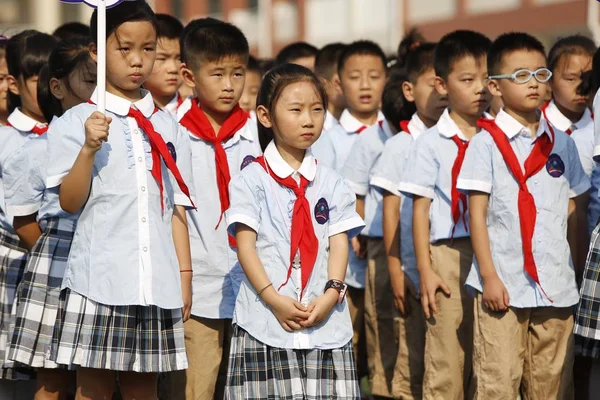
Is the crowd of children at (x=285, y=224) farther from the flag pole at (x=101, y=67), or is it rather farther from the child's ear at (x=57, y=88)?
the flag pole at (x=101, y=67)

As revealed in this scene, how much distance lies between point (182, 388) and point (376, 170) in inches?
65.4

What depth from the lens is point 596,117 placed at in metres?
4.79

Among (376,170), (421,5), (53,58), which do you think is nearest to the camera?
(53,58)

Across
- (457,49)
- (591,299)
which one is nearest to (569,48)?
(457,49)

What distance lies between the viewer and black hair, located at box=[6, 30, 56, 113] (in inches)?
225

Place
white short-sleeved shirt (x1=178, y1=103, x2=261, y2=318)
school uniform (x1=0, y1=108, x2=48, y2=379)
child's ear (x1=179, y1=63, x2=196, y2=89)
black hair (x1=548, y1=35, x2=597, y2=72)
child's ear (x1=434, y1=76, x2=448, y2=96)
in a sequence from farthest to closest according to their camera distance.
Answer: black hair (x1=548, y1=35, x2=597, y2=72)
child's ear (x1=434, y1=76, x2=448, y2=96)
school uniform (x1=0, y1=108, x2=48, y2=379)
child's ear (x1=179, y1=63, x2=196, y2=89)
white short-sleeved shirt (x1=178, y1=103, x2=261, y2=318)

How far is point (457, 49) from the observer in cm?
577

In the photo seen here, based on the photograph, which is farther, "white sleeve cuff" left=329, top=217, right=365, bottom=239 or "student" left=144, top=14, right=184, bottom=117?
"student" left=144, top=14, right=184, bottom=117

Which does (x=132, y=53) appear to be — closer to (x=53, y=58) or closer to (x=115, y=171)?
(x=115, y=171)

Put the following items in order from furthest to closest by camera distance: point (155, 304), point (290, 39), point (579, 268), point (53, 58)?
point (290, 39) < point (579, 268) < point (53, 58) < point (155, 304)

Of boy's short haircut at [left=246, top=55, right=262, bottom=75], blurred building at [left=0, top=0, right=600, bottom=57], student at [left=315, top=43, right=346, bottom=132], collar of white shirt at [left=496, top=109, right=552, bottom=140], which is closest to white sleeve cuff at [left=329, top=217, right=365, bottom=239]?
collar of white shirt at [left=496, top=109, right=552, bottom=140]

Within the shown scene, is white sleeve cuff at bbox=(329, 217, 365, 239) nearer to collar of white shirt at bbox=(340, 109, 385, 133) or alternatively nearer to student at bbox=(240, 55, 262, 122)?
collar of white shirt at bbox=(340, 109, 385, 133)

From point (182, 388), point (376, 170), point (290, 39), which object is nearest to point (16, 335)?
point (182, 388)

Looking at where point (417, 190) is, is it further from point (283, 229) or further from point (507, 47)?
point (283, 229)
